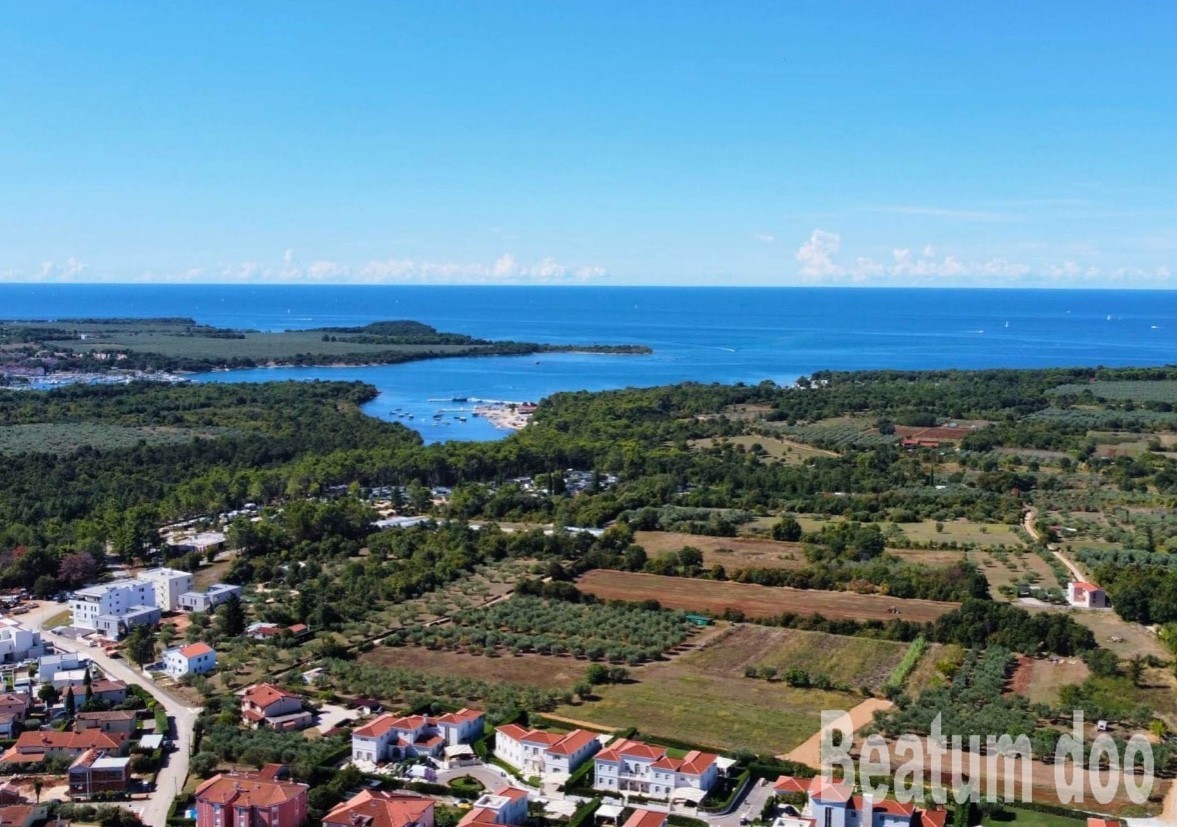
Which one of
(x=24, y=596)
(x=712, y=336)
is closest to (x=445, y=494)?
(x=24, y=596)

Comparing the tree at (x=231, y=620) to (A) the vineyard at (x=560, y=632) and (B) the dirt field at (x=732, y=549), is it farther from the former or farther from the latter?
(B) the dirt field at (x=732, y=549)

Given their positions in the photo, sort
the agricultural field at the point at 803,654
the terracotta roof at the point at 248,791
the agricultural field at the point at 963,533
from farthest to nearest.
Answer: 1. the agricultural field at the point at 963,533
2. the agricultural field at the point at 803,654
3. the terracotta roof at the point at 248,791

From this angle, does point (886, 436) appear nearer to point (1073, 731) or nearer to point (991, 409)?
point (991, 409)

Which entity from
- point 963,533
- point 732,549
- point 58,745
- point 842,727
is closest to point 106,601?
point 58,745

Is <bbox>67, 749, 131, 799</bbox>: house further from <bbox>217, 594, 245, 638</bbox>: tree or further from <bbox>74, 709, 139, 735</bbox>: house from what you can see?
<bbox>217, 594, 245, 638</bbox>: tree

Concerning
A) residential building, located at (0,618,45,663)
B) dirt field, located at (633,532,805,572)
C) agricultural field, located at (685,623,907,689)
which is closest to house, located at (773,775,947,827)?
agricultural field, located at (685,623,907,689)

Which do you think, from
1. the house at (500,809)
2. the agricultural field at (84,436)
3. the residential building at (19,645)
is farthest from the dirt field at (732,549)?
the agricultural field at (84,436)

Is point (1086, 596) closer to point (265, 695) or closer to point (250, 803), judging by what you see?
point (265, 695)
